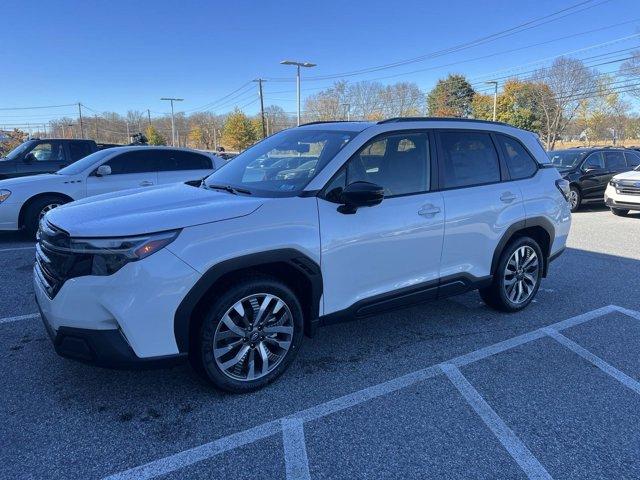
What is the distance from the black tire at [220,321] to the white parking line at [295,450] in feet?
1.38

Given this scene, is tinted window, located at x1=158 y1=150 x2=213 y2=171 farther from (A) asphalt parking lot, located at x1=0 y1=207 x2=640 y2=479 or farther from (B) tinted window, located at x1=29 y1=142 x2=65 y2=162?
(A) asphalt parking lot, located at x1=0 y1=207 x2=640 y2=479

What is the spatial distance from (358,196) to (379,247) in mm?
492

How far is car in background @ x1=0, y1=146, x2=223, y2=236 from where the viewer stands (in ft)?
25.3

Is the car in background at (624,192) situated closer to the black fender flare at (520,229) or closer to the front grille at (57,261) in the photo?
the black fender flare at (520,229)

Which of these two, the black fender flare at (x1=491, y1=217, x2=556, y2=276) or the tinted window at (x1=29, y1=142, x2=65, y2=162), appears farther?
the tinted window at (x1=29, y1=142, x2=65, y2=162)

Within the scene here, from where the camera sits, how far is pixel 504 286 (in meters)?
4.50

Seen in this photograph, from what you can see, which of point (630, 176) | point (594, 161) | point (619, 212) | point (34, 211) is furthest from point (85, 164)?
point (594, 161)

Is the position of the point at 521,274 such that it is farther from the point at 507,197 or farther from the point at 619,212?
the point at 619,212

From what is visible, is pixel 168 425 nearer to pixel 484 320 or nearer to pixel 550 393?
pixel 550 393

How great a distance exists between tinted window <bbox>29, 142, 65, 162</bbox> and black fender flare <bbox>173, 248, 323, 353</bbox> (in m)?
10.0

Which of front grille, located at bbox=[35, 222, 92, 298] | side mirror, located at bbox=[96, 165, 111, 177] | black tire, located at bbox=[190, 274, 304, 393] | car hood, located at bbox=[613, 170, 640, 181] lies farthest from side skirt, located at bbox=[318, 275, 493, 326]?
car hood, located at bbox=[613, 170, 640, 181]

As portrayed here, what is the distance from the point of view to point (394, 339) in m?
4.01

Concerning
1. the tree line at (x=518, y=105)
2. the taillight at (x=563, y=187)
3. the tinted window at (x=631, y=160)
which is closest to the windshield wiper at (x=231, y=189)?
the taillight at (x=563, y=187)

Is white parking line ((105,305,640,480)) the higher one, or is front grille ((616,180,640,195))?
front grille ((616,180,640,195))
